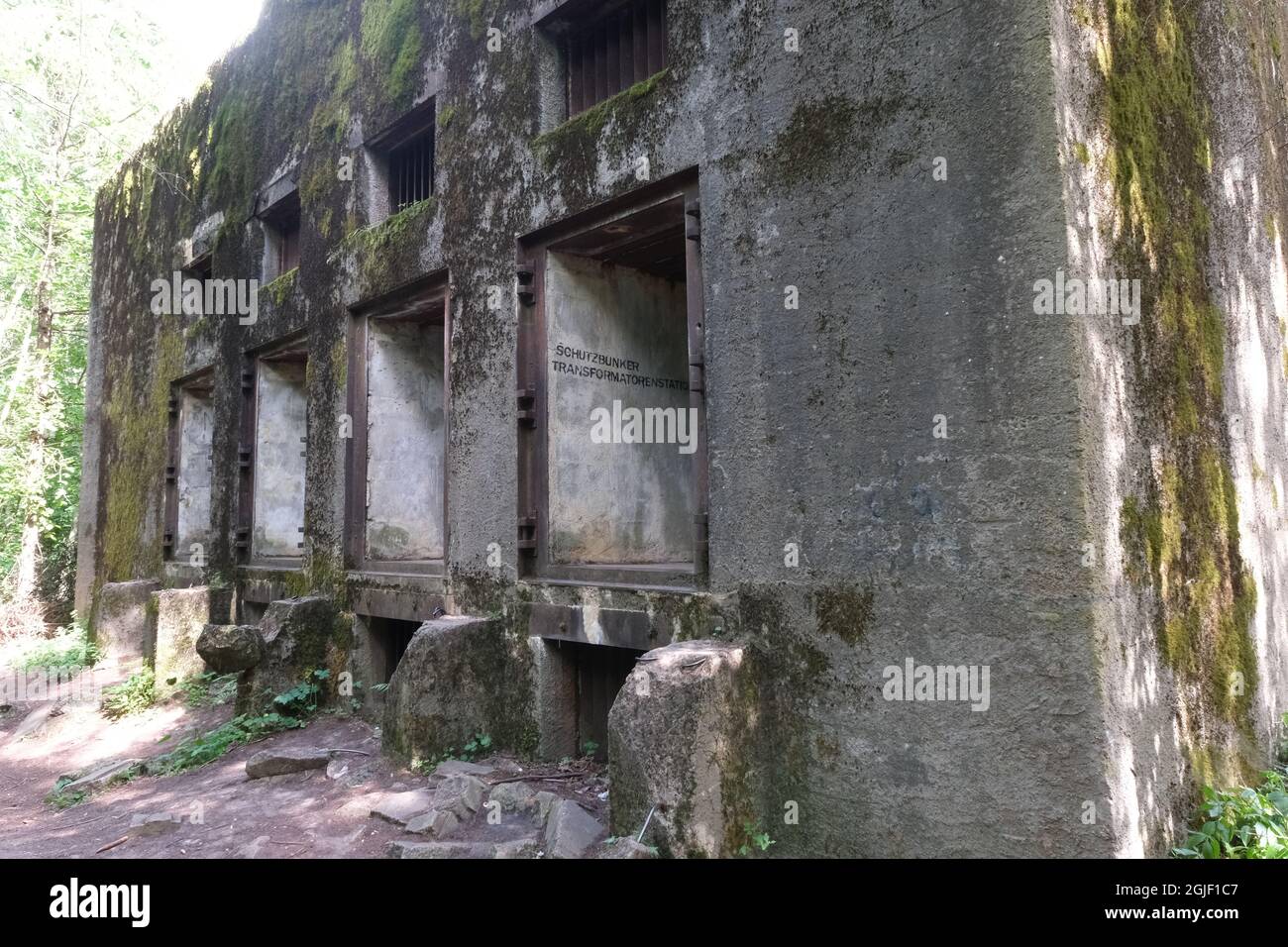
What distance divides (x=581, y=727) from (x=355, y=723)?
252 centimetres

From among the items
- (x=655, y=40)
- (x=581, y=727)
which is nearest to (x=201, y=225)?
(x=655, y=40)

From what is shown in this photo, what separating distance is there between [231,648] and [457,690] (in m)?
2.61

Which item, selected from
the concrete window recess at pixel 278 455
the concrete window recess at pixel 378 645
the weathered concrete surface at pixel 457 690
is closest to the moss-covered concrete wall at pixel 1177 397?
the weathered concrete surface at pixel 457 690

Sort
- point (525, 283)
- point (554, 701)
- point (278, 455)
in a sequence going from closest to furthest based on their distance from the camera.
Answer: point (554, 701) → point (525, 283) → point (278, 455)

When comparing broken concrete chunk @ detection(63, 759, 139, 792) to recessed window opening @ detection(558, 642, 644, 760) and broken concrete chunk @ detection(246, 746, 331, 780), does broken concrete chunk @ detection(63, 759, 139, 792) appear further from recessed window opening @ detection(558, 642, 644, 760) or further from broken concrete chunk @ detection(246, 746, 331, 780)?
recessed window opening @ detection(558, 642, 644, 760)

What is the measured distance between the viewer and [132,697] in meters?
9.26

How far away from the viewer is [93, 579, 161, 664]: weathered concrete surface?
11.3 meters

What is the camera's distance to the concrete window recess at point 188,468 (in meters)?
11.7

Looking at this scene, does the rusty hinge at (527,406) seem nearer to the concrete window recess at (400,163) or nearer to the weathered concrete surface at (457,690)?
the weathered concrete surface at (457,690)

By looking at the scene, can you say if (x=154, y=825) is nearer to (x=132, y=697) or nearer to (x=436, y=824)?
(x=436, y=824)

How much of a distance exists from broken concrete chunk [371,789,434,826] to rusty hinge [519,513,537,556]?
1.68m

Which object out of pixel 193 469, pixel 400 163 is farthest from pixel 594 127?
pixel 193 469

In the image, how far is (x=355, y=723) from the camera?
24.2 ft
